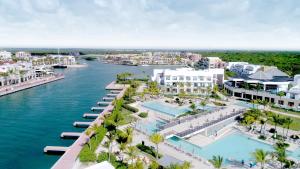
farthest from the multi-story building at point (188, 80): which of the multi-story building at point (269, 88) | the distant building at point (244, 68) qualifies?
the distant building at point (244, 68)

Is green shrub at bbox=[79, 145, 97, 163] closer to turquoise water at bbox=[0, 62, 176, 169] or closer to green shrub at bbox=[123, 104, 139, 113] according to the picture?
turquoise water at bbox=[0, 62, 176, 169]

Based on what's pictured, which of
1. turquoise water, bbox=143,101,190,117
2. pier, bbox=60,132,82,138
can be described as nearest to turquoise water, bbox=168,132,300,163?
turquoise water, bbox=143,101,190,117

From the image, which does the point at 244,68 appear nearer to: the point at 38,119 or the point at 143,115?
the point at 143,115

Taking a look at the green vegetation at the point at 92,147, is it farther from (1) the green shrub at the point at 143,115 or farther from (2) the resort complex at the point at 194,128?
(1) the green shrub at the point at 143,115

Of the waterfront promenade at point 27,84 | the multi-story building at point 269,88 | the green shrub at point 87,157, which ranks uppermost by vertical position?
the multi-story building at point 269,88

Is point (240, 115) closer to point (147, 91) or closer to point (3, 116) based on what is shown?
point (147, 91)

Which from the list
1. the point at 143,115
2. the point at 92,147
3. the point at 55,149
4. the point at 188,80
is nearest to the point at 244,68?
the point at 188,80

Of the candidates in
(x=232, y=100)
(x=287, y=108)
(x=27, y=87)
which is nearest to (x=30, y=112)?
(x=27, y=87)
